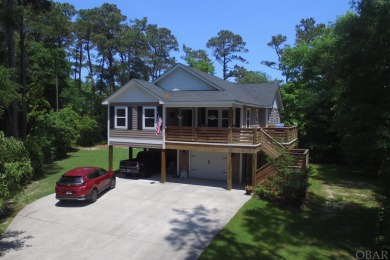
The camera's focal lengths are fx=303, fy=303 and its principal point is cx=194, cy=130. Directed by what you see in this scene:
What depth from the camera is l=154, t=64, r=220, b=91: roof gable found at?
73.8 ft

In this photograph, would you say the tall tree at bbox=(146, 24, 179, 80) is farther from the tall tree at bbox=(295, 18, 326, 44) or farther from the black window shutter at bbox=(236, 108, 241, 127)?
the black window shutter at bbox=(236, 108, 241, 127)

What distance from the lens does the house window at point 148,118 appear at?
67.6ft

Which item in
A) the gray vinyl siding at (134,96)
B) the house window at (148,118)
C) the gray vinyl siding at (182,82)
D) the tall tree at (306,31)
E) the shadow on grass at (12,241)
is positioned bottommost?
the shadow on grass at (12,241)

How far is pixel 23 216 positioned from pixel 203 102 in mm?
11549

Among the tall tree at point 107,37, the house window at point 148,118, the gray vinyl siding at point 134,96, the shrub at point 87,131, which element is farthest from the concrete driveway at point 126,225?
the tall tree at point 107,37

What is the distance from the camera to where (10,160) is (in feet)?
34.3

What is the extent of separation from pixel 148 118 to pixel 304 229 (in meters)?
12.1

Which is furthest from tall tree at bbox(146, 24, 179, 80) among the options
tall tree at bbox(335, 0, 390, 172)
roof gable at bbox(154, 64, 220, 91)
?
tall tree at bbox(335, 0, 390, 172)

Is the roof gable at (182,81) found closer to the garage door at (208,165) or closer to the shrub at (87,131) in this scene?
the garage door at (208,165)

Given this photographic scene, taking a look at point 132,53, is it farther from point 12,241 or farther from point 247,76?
point 12,241

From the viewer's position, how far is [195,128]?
→ 64.8 ft

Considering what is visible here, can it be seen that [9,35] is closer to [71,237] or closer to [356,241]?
[71,237]

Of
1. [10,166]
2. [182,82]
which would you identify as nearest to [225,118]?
[182,82]

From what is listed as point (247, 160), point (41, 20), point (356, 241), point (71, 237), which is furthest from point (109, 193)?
point (41, 20)
